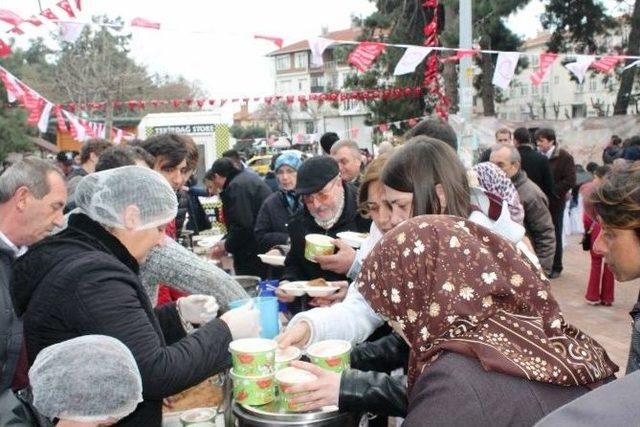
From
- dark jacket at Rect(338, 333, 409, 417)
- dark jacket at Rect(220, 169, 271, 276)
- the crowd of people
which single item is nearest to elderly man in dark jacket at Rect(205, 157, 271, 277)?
dark jacket at Rect(220, 169, 271, 276)

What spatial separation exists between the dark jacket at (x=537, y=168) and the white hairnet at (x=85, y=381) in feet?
24.0

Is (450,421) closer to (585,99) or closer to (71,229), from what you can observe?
(71,229)

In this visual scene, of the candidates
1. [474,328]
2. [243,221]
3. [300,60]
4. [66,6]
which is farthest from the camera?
[300,60]

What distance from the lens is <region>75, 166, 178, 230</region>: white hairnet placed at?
2.10 metres

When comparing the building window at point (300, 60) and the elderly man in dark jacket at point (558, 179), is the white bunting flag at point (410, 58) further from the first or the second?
the building window at point (300, 60)

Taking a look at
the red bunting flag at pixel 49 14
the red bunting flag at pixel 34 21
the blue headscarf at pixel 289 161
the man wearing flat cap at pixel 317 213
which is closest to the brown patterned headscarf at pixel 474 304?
the man wearing flat cap at pixel 317 213

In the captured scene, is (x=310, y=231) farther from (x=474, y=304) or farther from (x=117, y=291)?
(x=474, y=304)

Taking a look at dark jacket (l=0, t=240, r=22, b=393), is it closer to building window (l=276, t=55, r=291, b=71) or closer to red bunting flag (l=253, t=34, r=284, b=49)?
red bunting flag (l=253, t=34, r=284, b=49)

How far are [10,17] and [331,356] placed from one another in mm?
7778

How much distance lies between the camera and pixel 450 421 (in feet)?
4.70

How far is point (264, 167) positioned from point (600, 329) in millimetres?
24488

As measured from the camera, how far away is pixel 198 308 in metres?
2.60

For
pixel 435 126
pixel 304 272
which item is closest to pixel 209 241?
pixel 304 272

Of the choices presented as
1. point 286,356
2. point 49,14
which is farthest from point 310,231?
point 49,14
